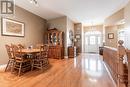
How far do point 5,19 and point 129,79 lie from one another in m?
5.09

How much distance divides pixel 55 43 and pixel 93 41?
537 centimetres

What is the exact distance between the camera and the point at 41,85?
2.59 meters

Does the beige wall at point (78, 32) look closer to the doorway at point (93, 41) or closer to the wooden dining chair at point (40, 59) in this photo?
the doorway at point (93, 41)

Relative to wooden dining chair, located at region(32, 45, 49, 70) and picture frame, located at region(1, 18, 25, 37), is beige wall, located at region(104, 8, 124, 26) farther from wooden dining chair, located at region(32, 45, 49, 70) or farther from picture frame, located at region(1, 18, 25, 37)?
picture frame, located at region(1, 18, 25, 37)

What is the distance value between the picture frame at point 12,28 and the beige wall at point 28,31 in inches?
7.3

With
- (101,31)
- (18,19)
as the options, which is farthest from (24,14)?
(101,31)

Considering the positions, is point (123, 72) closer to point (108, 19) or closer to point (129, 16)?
point (129, 16)

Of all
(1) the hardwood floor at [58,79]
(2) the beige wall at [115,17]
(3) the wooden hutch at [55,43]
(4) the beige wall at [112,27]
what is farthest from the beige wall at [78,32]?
(1) the hardwood floor at [58,79]

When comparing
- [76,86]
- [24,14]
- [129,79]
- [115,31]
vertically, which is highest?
[24,14]

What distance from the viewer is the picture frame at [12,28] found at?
469 cm

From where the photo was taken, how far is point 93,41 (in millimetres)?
11078

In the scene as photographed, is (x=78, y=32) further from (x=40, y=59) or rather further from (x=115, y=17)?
(x=40, y=59)

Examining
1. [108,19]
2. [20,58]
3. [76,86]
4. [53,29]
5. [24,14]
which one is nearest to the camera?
[76,86]

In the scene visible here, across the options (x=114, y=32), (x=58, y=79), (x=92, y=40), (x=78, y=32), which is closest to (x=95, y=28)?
(x=92, y=40)
